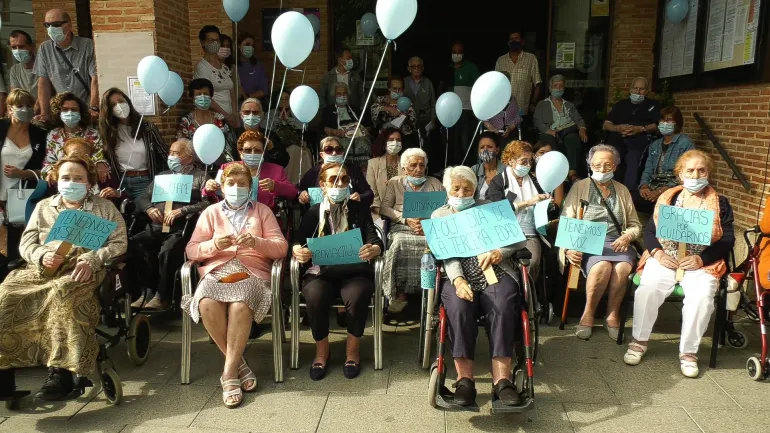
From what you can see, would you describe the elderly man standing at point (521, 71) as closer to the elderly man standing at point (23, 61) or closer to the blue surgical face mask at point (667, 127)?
the blue surgical face mask at point (667, 127)

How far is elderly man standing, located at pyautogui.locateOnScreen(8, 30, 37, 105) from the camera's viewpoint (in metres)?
6.05

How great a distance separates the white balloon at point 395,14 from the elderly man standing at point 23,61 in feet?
13.7

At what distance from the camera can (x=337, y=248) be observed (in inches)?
154

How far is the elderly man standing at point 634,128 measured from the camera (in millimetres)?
6617

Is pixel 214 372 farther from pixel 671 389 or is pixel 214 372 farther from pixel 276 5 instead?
pixel 276 5

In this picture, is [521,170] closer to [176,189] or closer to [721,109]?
[176,189]

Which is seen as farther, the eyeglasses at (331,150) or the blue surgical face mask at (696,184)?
the eyeglasses at (331,150)

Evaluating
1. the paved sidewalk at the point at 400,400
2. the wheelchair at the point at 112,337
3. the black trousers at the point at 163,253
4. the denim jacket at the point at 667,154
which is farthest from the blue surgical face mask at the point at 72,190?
the denim jacket at the point at 667,154

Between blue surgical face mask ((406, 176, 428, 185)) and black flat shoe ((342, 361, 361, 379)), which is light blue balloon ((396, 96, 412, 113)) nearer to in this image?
blue surgical face mask ((406, 176, 428, 185))

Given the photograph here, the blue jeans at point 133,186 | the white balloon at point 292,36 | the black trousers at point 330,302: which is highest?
→ the white balloon at point 292,36

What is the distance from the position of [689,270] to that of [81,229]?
13.2 feet

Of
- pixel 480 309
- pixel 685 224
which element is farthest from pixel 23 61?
pixel 685 224

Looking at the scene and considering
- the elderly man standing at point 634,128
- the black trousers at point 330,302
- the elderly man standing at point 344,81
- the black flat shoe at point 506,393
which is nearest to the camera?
the black flat shoe at point 506,393

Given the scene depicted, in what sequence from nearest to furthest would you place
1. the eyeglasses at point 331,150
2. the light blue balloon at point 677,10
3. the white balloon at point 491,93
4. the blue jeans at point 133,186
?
1. the white balloon at point 491,93
2. the eyeglasses at point 331,150
3. the blue jeans at point 133,186
4. the light blue balloon at point 677,10
